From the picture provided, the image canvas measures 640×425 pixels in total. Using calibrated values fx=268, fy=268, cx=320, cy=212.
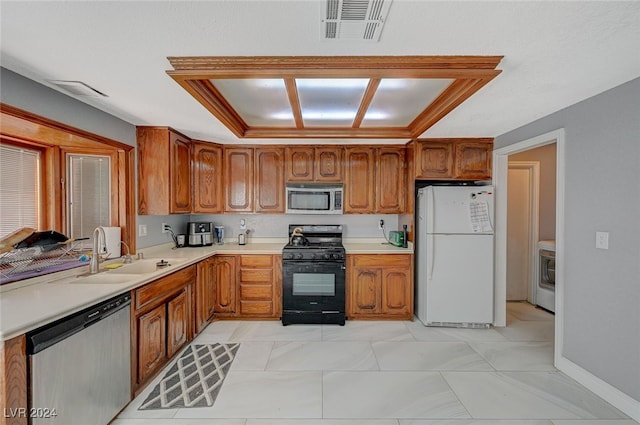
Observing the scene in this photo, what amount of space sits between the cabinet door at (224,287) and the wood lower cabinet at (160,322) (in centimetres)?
55

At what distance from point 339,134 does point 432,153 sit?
1193 mm

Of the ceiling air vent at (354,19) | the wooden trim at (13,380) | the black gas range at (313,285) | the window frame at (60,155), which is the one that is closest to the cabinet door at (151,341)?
the wooden trim at (13,380)

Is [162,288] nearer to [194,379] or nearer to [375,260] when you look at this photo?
[194,379]

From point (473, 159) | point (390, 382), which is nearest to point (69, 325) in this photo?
point (390, 382)

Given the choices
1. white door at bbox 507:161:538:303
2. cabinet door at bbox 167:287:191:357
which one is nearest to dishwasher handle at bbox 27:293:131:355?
cabinet door at bbox 167:287:191:357

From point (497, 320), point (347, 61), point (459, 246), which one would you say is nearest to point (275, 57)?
point (347, 61)

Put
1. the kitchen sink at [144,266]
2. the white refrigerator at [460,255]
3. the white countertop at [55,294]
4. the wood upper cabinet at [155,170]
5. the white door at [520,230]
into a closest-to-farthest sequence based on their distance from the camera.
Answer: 1. the white countertop at [55,294]
2. the kitchen sink at [144,266]
3. the wood upper cabinet at [155,170]
4. the white refrigerator at [460,255]
5. the white door at [520,230]

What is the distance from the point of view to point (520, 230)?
4094 millimetres

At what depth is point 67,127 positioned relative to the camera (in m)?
2.05

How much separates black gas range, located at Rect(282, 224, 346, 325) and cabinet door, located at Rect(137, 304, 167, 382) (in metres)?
1.35

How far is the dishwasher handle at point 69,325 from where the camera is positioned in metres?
1.27

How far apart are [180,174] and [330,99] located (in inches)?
78.9

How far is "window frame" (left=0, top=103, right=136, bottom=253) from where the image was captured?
1900mm

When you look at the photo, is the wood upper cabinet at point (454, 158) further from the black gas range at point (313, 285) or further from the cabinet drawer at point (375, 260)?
the black gas range at point (313, 285)
